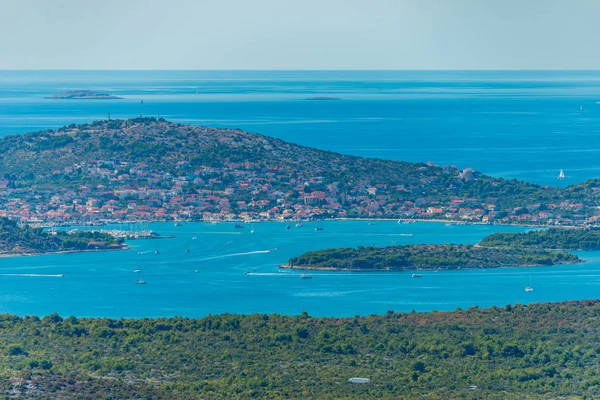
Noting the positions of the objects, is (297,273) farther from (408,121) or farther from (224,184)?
(408,121)

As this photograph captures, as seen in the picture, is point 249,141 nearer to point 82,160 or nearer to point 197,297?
point 82,160

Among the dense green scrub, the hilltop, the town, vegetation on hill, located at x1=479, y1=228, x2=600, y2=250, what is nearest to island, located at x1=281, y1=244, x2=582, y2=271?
vegetation on hill, located at x1=479, y1=228, x2=600, y2=250

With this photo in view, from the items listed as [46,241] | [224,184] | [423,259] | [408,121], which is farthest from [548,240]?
[408,121]

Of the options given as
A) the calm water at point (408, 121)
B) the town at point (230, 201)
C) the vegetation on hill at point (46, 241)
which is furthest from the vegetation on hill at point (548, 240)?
the calm water at point (408, 121)

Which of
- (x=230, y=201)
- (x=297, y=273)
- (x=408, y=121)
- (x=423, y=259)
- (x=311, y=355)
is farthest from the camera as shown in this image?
(x=408, y=121)

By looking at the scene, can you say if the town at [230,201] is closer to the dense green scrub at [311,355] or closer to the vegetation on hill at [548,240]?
→ the vegetation on hill at [548,240]

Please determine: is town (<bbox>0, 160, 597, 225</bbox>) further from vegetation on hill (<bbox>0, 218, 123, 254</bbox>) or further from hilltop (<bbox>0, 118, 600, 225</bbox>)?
vegetation on hill (<bbox>0, 218, 123, 254</bbox>)

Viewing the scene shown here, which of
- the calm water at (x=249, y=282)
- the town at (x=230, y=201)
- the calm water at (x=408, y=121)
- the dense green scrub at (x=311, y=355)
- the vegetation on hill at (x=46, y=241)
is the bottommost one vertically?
the dense green scrub at (x=311, y=355)
